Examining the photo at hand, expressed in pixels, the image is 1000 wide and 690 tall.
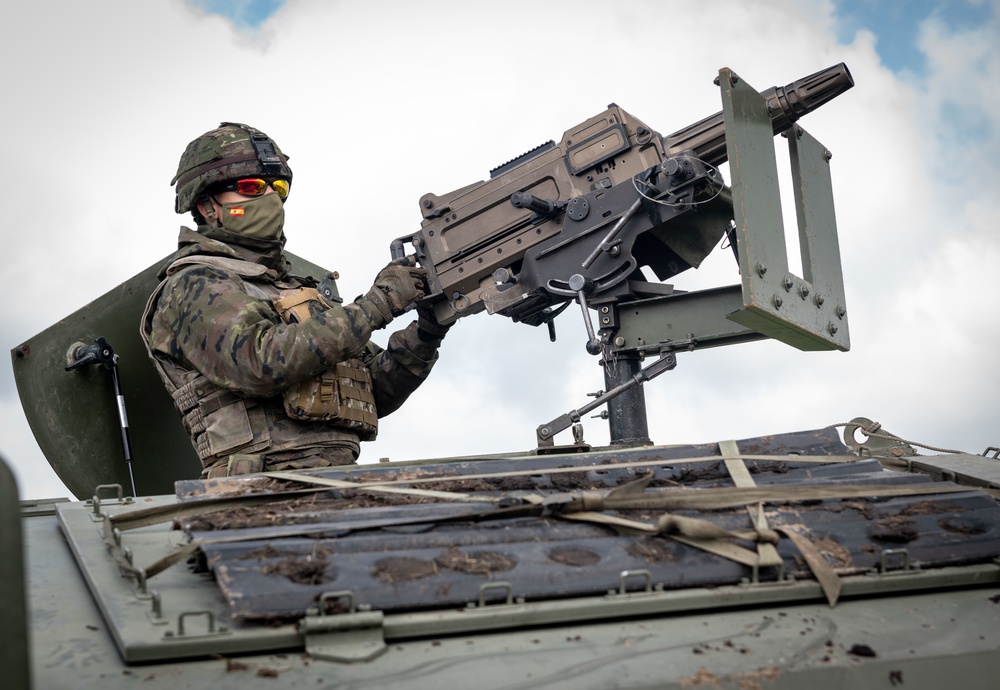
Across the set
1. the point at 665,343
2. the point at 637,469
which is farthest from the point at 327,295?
the point at 637,469

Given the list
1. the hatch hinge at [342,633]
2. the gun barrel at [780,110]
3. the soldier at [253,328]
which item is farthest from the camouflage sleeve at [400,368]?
the hatch hinge at [342,633]

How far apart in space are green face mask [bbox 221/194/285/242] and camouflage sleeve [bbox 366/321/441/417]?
89 cm

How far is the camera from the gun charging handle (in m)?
5.86

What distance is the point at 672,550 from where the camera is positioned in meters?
3.14

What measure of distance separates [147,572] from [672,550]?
130cm

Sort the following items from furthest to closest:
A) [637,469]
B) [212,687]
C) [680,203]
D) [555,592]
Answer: [680,203]
[637,469]
[555,592]
[212,687]

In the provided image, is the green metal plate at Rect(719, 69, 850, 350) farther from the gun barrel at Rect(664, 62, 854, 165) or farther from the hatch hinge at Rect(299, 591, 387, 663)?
the hatch hinge at Rect(299, 591, 387, 663)

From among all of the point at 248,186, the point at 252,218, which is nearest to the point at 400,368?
the point at 252,218

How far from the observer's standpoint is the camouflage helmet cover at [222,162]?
5891mm

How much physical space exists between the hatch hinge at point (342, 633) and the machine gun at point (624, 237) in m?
3.38

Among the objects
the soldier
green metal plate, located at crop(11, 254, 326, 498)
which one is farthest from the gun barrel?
green metal plate, located at crop(11, 254, 326, 498)

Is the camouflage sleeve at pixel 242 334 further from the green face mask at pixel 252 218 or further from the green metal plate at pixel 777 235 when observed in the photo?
the green metal plate at pixel 777 235

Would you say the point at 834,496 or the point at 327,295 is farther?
the point at 327,295

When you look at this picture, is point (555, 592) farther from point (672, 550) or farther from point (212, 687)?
point (212, 687)
